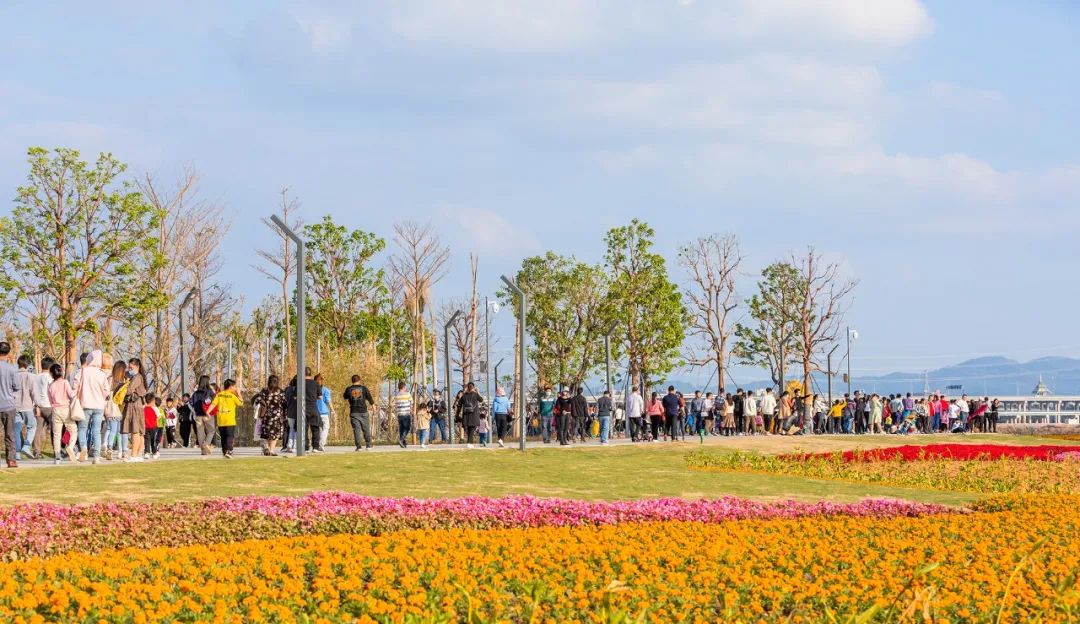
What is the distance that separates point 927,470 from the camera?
2020 centimetres

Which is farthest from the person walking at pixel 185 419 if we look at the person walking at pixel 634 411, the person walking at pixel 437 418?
the person walking at pixel 634 411

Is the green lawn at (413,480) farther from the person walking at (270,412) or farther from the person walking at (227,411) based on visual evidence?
the person walking at (270,412)

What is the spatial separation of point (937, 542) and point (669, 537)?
7.34 feet

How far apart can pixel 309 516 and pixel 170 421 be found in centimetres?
1680

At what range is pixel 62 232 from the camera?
30.9m

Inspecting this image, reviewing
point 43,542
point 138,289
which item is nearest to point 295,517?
point 43,542

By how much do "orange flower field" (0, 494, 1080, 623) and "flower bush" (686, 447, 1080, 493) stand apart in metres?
7.71

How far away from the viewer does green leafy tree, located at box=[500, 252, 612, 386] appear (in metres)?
49.8

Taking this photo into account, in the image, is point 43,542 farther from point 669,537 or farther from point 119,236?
point 119,236

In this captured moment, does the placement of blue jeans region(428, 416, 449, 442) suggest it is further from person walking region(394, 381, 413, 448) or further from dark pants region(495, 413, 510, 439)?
person walking region(394, 381, 413, 448)

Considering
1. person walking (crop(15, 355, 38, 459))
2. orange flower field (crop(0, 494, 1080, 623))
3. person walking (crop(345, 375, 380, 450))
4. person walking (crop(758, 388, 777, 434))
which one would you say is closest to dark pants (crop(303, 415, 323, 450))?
person walking (crop(345, 375, 380, 450))

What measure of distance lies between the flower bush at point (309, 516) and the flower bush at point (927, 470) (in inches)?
210

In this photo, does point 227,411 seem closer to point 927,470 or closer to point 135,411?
point 135,411

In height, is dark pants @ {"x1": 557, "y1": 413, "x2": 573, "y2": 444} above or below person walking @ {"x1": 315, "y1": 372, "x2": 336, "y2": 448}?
below
